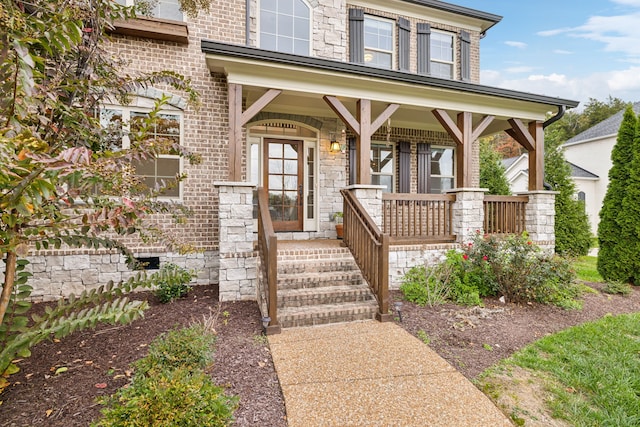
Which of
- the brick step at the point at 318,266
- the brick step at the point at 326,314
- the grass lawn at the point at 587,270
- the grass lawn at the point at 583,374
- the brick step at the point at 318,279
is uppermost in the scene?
the brick step at the point at 318,266

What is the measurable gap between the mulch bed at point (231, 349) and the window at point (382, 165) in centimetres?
361

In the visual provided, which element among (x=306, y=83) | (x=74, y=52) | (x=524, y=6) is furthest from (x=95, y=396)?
(x=524, y=6)

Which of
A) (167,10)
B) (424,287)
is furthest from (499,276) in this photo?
(167,10)

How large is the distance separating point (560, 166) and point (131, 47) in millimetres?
12685

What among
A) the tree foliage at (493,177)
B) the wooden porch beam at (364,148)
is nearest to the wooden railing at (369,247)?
the wooden porch beam at (364,148)

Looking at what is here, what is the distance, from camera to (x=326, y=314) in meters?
3.90

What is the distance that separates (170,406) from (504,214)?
677cm

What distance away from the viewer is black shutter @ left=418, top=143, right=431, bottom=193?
8109mm

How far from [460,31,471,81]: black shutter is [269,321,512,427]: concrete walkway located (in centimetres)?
781

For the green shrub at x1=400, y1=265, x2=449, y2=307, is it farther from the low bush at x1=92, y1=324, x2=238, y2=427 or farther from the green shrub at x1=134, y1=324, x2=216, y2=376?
the low bush at x1=92, y1=324, x2=238, y2=427

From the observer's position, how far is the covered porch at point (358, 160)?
15.1 feet

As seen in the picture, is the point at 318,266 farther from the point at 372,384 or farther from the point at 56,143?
the point at 56,143

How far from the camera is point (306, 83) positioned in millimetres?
5117

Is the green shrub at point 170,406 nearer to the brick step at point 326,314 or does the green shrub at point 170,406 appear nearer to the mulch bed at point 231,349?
the mulch bed at point 231,349
